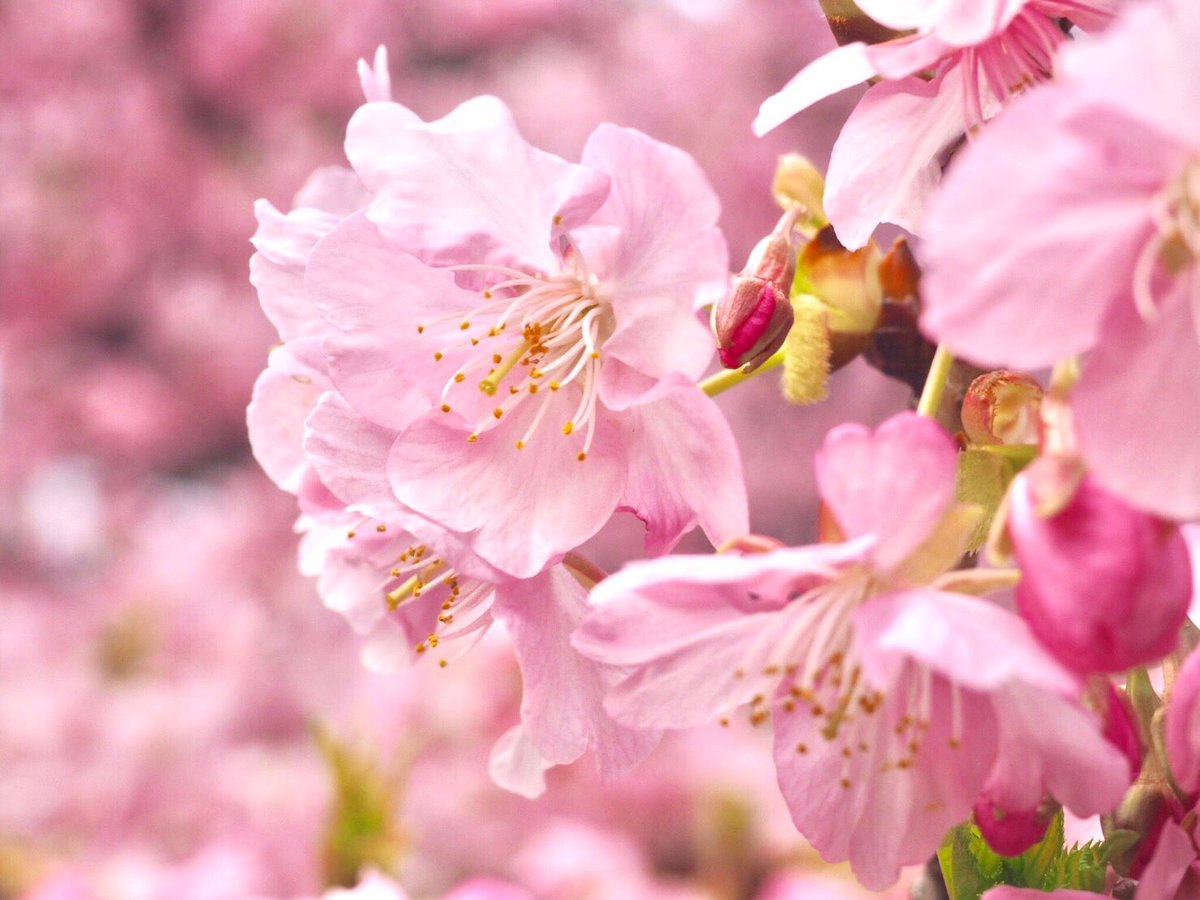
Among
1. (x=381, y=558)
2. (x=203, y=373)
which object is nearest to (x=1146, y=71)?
(x=381, y=558)

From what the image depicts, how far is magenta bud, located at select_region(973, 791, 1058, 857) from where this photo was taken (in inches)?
15.9

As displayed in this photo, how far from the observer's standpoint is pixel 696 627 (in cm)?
41

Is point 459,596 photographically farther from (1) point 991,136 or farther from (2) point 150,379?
(2) point 150,379

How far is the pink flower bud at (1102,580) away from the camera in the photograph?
330 mm

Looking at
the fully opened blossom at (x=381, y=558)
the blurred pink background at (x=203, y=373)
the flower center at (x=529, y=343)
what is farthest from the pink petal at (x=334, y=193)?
the blurred pink background at (x=203, y=373)

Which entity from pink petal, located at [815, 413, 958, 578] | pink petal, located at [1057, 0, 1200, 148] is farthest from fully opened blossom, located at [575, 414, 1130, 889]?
pink petal, located at [1057, 0, 1200, 148]

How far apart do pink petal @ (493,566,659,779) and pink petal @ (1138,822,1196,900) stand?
189mm

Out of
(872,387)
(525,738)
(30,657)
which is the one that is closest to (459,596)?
(525,738)

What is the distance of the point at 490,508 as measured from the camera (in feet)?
1.59

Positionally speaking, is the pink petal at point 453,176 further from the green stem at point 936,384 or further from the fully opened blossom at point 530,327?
the green stem at point 936,384

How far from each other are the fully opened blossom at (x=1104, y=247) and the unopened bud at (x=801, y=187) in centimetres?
22

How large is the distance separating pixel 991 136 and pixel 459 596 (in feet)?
1.11

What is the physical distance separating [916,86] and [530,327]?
18cm

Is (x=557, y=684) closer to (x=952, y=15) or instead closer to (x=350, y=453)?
(x=350, y=453)
